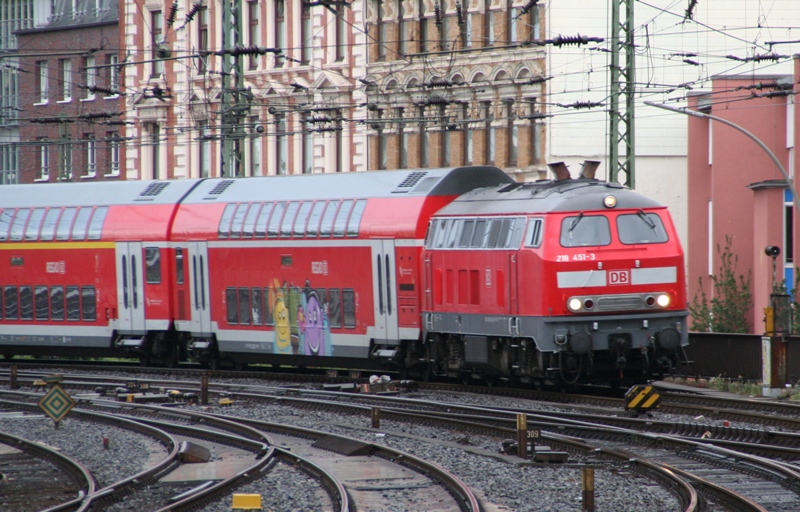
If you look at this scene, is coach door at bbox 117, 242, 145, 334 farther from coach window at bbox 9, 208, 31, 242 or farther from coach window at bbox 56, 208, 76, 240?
coach window at bbox 9, 208, 31, 242

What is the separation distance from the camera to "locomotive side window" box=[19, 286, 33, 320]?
34.6 m

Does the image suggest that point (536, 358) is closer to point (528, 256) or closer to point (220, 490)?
point (528, 256)

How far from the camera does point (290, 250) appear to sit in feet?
97.3

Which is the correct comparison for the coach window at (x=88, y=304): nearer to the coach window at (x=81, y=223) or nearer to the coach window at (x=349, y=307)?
the coach window at (x=81, y=223)

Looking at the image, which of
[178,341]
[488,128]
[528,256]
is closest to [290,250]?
[178,341]

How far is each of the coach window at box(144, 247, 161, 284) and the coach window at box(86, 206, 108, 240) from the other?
1.48 metres

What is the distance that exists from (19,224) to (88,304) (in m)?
2.93

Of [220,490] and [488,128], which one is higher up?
[488,128]

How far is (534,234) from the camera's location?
23984 mm

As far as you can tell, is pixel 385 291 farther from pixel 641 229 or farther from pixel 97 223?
pixel 97 223

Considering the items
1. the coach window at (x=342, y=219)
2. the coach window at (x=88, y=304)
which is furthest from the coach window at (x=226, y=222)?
the coach window at (x=88, y=304)

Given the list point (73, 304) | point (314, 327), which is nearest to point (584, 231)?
point (314, 327)

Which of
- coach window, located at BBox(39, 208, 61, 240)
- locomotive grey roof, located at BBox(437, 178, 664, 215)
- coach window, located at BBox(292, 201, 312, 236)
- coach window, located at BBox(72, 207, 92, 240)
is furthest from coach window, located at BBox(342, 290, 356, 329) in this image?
coach window, located at BBox(39, 208, 61, 240)

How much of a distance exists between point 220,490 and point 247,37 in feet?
147
